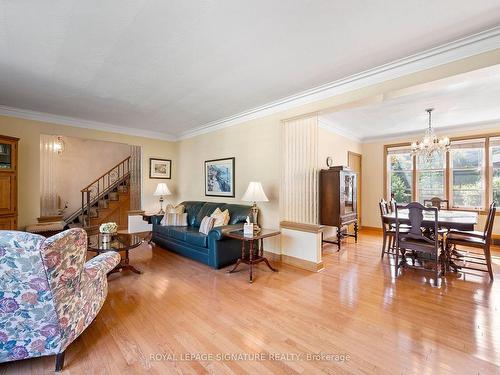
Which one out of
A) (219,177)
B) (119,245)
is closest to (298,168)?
(219,177)

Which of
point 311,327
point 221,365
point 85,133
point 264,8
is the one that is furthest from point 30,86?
point 311,327

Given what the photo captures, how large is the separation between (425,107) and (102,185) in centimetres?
849

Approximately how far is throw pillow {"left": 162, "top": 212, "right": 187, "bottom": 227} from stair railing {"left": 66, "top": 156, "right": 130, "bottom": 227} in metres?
3.23

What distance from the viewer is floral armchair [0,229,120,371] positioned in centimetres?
141

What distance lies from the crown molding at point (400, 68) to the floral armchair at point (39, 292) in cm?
317

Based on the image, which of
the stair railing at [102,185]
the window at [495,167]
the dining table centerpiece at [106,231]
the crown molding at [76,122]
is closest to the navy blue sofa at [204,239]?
the dining table centerpiece at [106,231]

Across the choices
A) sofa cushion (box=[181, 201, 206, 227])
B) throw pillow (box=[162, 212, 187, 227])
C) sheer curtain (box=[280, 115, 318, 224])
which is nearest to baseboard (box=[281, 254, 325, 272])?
sheer curtain (box=[280, 115, 318, 224])

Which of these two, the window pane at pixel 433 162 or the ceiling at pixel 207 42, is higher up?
the ceiling at pixel 207 42

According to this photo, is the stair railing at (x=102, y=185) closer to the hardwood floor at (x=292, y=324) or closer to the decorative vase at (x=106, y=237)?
the decorative vase at (x=106, y=237)

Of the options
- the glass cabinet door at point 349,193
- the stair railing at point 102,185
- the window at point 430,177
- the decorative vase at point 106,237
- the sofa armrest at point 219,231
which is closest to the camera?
the decorative vase at point 106,237

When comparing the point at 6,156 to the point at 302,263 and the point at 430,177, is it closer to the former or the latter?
the point at 302,263

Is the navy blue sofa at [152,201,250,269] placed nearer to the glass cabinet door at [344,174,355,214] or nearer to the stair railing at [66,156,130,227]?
the glass cabinet door at [344,174,355,214]

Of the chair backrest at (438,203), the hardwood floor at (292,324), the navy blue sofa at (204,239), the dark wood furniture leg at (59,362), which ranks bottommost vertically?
the hardwood floor at (292,324)

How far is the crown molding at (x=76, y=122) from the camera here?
4125 millimetres
